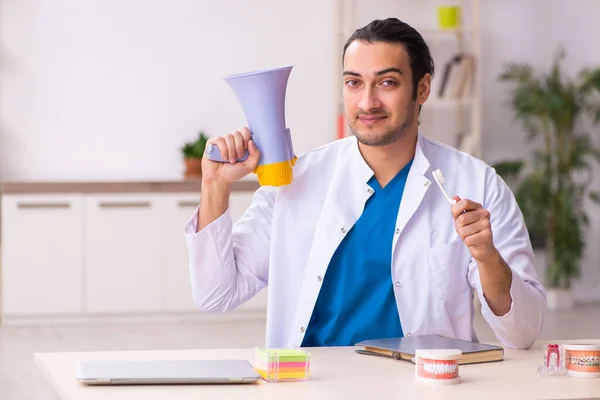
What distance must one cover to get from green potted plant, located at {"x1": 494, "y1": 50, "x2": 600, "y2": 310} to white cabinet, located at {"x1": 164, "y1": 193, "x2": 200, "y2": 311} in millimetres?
2149

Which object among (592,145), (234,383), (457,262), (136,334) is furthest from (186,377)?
(592,145)

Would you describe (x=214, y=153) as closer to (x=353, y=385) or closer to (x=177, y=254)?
(x=353, y=385)

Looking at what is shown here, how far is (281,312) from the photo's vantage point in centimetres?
221

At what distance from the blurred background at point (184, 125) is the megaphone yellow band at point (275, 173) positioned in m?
3.51

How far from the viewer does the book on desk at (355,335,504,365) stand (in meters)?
1.73

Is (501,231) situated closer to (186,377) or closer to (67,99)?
(186,377)

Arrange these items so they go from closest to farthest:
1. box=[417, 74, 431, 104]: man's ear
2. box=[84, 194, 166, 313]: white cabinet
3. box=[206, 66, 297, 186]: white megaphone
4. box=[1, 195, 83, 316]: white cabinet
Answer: box=[206, 66, 297, 186]: white megaphone, box=[417, 74, 431, 104]: man's ear, box=[1, 195, 83, 316]: white cabinet, box=[84, 194, 166, 313]: white cabinet

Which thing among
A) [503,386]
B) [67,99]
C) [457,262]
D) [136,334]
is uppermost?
[67,99]

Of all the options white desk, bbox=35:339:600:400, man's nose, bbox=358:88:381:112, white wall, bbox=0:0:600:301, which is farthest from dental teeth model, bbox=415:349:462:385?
white wall, bbox=0:0:600:301

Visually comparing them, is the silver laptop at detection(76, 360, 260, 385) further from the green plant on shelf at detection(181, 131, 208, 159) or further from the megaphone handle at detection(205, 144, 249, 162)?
the green plant on shelf at detection(181, 131, 208, 159)

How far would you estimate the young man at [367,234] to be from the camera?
2.11 metres

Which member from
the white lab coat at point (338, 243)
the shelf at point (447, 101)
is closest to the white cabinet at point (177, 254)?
the shelf at point (447, 101)

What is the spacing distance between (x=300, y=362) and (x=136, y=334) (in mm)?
4171

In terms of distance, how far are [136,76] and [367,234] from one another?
179 inches
